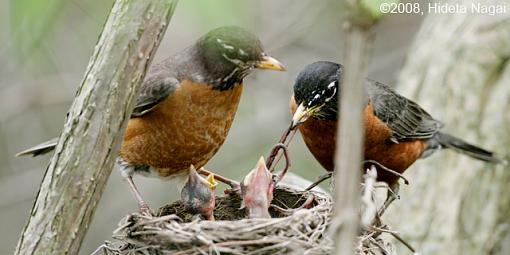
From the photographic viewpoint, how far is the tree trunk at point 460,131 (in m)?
4.74

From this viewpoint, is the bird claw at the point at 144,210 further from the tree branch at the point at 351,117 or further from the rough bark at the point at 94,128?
the tree branch at the point at 351,117

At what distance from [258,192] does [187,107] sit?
31.9 inches

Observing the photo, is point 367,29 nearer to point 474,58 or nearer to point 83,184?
point 83,184

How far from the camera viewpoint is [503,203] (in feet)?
16.3

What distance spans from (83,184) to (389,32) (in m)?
6.41

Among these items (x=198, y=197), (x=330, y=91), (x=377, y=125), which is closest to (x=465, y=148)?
(x=377, y=125)

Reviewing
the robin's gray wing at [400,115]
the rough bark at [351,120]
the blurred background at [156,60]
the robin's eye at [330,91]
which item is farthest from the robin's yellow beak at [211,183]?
the rough bark at [351,120]

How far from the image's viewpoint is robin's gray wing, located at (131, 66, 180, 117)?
409 cm

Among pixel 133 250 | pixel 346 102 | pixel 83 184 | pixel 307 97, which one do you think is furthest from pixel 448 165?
pixel 346 102

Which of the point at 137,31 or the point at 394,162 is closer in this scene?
the point at 137,31

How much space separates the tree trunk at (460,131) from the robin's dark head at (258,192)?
52.9 inches

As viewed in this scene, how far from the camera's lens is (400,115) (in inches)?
→ 191

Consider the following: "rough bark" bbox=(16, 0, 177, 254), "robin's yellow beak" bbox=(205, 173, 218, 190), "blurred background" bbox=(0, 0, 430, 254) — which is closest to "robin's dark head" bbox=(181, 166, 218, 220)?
"robin's yellow beak" bbox=(205, 173, 218, 190)

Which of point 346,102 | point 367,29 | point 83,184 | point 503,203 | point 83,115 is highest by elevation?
point 367,29
